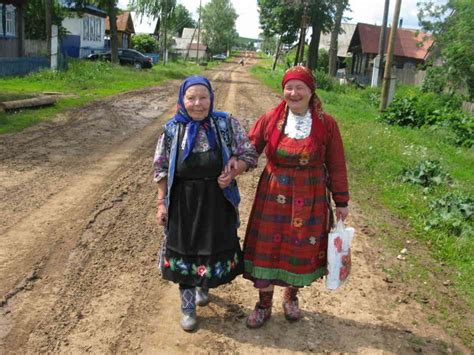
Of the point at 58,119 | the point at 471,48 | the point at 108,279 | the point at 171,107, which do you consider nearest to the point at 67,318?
the point at 108,279

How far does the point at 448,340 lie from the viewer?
368cm

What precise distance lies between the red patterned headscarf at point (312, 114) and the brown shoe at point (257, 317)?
1130 mm

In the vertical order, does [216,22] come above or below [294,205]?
above

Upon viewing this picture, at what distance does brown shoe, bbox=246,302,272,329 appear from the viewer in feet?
12.0

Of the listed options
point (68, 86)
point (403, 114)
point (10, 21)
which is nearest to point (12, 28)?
point (10, 21)

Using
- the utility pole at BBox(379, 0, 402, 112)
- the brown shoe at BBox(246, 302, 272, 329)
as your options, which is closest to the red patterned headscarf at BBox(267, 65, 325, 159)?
the brown shoe at BBox(246, 302, 272, 329)

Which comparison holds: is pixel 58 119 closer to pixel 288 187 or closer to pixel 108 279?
pixel 108 279

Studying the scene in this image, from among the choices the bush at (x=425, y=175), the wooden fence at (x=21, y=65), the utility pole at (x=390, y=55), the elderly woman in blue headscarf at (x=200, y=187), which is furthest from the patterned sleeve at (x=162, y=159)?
the wooden fence at (x=21, y=65)

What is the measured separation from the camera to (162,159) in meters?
3.44

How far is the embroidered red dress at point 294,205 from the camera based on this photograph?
3.40 m

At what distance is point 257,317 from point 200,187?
1074 millimetres

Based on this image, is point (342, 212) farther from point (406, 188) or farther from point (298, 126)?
point (406, 188)

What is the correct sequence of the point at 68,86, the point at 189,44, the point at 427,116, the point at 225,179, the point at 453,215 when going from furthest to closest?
the point at 189,44 < the point at 68,86 < the point at 427,116 < the point at 453,215 < the point at 225,179

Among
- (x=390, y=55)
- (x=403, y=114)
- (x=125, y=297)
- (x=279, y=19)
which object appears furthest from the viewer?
(x=279, y=19)
